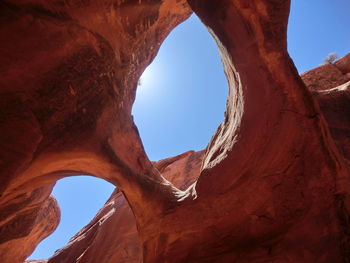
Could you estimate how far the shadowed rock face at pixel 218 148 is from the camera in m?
3.56

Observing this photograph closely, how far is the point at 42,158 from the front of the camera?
14.5ft

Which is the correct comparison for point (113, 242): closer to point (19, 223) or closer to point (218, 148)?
point (19, 223)

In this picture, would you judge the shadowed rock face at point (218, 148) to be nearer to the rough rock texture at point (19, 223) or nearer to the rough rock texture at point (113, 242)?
the rough rock texture at point (19, 223)

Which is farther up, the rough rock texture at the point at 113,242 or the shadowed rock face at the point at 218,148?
the shadowed rock face at the point at 218,148

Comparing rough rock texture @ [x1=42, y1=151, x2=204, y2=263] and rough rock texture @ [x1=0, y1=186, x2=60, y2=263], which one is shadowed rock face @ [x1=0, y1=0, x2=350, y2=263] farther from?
rough rock texture @ [x1=42, y1=151, x2=204, y2=263]

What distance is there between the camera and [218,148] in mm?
5102

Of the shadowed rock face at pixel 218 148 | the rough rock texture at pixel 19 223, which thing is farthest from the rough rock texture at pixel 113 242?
the shadowed rock face at pixel 218 148

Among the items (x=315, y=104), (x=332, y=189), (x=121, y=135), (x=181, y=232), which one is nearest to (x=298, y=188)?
(x=332, y=189)

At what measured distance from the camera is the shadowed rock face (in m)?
3.56

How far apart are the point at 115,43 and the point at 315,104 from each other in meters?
4.57

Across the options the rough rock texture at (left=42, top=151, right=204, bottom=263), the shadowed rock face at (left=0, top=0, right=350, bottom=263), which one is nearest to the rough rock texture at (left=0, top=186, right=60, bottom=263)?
the rough rock texture at (left=42, top=151, right=204, bottom=263)

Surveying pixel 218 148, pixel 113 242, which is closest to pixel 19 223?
pixel 113 242

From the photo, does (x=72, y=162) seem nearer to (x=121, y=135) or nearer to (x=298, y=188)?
(x=121, y=135)

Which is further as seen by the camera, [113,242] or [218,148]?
[113,242]
